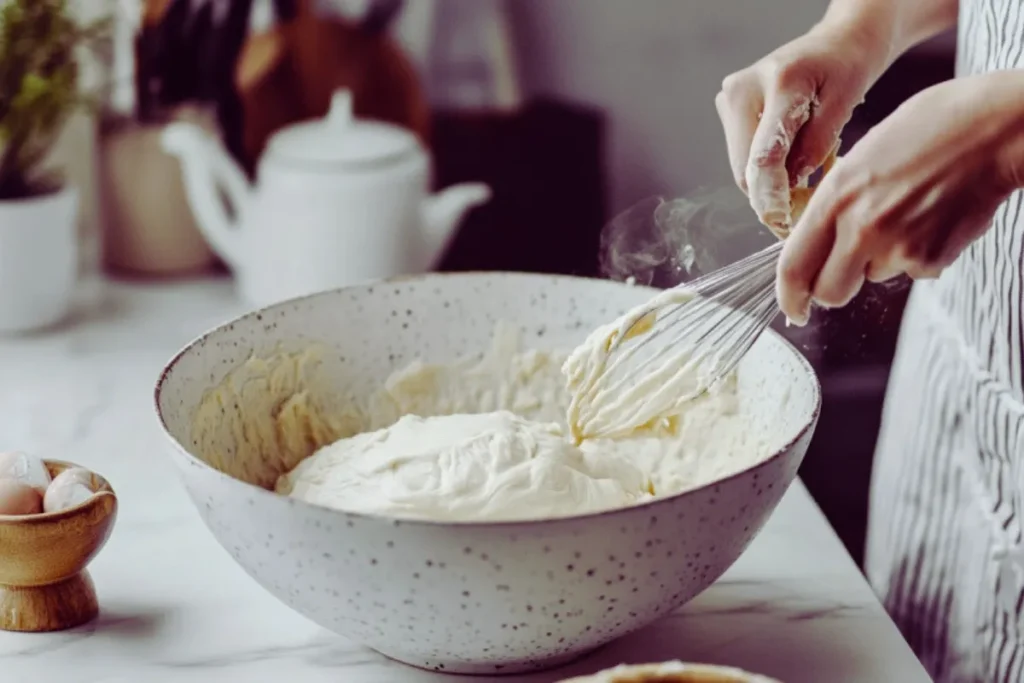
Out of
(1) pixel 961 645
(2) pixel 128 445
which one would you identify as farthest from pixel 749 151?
(2) pixel 128 445

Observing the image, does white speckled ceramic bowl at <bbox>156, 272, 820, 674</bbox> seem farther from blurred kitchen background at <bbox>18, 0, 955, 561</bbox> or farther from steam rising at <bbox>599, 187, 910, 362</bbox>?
blurred kitchen background at <bbox>18, 0, 955, 561</bbox>

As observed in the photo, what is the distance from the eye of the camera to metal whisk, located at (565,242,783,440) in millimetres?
793

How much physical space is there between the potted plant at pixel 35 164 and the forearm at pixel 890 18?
748 millimetres

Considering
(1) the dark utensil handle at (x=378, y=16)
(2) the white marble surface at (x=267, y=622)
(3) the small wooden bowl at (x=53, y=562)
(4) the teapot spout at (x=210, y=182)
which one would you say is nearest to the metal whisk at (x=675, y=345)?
(2) the white marble surface at (x=267, y=622)

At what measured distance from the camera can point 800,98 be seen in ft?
2.65

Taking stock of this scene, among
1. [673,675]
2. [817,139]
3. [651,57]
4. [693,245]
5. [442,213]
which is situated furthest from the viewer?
[651,57]

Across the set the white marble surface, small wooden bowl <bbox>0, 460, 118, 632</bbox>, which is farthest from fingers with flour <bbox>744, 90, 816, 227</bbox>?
small wooden bowl <bbox>0, 460, 118, 632</bbox>

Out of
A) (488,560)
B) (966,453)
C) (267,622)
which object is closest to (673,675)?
(488,560)

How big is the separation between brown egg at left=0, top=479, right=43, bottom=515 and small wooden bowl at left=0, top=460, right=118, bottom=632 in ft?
0.05

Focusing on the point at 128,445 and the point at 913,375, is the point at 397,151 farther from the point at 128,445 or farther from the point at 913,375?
the point at 913,375

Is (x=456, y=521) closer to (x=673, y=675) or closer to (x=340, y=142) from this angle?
(x=673, y=675)

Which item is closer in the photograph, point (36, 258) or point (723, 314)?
point (723, 314)

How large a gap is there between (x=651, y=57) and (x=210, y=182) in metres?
0.61

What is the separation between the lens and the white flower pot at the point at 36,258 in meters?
1.24
